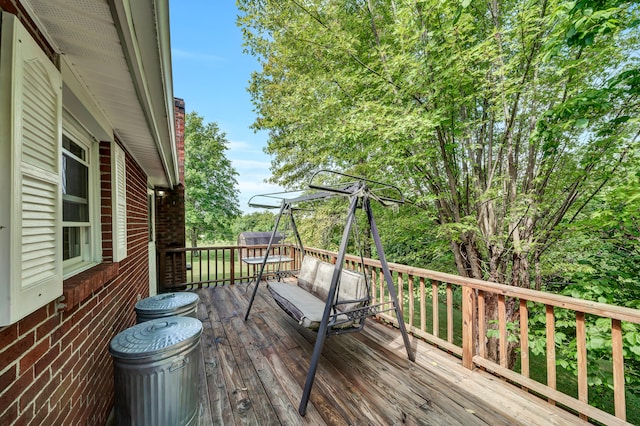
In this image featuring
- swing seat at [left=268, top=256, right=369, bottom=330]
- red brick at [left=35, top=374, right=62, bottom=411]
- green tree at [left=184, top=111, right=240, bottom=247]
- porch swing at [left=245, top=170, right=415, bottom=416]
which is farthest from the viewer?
green tree at [left=184, top=111, right=240, bottom=247]

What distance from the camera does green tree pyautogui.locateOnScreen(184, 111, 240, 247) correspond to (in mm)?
Answer: 15516

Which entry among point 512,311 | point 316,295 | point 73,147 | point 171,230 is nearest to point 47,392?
point 73,147

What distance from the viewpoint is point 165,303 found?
2.50 metres

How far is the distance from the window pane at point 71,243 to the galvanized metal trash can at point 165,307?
76cm

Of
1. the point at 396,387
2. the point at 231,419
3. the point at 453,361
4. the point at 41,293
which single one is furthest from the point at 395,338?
the point at 41,293

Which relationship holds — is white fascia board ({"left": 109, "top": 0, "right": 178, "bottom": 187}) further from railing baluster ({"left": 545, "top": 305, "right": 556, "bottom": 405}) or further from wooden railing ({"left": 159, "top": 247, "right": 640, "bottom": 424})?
railing baluster ({"left": 545, "top": 305, "right": 556, "bottom": 405})

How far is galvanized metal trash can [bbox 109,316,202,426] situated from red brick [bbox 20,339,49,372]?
0.46m

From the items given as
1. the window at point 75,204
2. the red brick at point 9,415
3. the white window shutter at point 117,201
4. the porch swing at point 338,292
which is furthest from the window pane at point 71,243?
the porch swing at point 338,292

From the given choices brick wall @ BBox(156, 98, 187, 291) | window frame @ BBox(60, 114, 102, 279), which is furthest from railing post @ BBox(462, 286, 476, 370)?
brick wall @ BBox(156, 98, 187, 291)

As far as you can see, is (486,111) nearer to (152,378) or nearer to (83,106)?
(83,106)

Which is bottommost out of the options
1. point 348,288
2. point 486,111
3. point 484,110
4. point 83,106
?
point 348,288

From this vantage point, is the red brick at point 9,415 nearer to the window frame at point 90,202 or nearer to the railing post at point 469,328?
the window frame at point 90,202

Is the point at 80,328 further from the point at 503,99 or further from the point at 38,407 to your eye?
the point at 503,99

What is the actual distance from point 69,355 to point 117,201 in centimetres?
143
